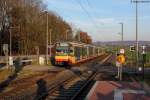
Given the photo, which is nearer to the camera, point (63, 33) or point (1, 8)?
point (1, 8)

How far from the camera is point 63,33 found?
11769cm

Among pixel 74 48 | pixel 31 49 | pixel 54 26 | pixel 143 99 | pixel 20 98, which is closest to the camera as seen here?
pixel 143 99

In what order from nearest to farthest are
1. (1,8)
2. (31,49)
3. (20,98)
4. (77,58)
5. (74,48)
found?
(20,98)
(74,48)
(77,58)
(1,8)
(31,49)

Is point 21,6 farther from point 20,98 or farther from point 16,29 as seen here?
point 20,98

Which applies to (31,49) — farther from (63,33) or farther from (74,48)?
(74,48)

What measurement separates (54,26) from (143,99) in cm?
9814

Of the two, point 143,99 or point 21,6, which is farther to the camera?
point 21,6

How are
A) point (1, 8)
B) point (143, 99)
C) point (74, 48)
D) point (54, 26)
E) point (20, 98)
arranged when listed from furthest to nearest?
point (54, 26) < point (1, 8) < point (74, 48) < point (20, 98) < point (143, 99)

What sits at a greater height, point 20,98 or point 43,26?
point 43,26

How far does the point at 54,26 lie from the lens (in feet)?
375

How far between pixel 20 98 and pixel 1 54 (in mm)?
72977

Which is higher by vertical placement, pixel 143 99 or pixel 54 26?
pixel 54 26

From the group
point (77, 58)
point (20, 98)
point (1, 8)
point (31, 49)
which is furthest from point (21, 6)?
point (20, 98)

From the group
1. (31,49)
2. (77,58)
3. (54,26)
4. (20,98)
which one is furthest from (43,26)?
(20,98)
